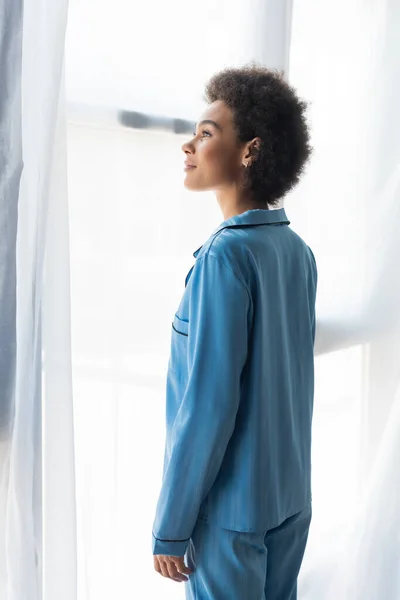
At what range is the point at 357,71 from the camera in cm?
186

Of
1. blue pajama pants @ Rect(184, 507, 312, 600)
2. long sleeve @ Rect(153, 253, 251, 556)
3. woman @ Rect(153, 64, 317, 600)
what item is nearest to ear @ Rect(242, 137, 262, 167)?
woman @ Rect(153, 64, 317, 600)

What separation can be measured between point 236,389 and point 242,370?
68 millimetres

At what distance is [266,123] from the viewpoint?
1.15m

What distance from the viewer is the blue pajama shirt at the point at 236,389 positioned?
1.04m

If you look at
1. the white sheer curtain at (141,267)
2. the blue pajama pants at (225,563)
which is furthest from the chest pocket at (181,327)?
the blue pajama pants at (225,563)

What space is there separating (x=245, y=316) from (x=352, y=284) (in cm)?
96

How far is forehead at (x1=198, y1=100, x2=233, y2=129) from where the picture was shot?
1.16 meters

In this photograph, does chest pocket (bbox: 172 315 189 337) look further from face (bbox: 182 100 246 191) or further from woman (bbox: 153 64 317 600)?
face (bbox: 182 100 246 191)

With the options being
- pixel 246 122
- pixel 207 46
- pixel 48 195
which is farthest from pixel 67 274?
pixel 207 46

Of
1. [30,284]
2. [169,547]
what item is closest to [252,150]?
[30,284]

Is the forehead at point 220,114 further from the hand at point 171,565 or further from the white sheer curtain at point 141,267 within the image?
the hand at point 171,565

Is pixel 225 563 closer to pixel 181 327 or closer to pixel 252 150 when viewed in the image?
pixel 181 327

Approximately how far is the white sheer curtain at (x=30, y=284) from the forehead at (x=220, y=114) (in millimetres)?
249

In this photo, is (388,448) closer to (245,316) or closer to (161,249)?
(161,249)
